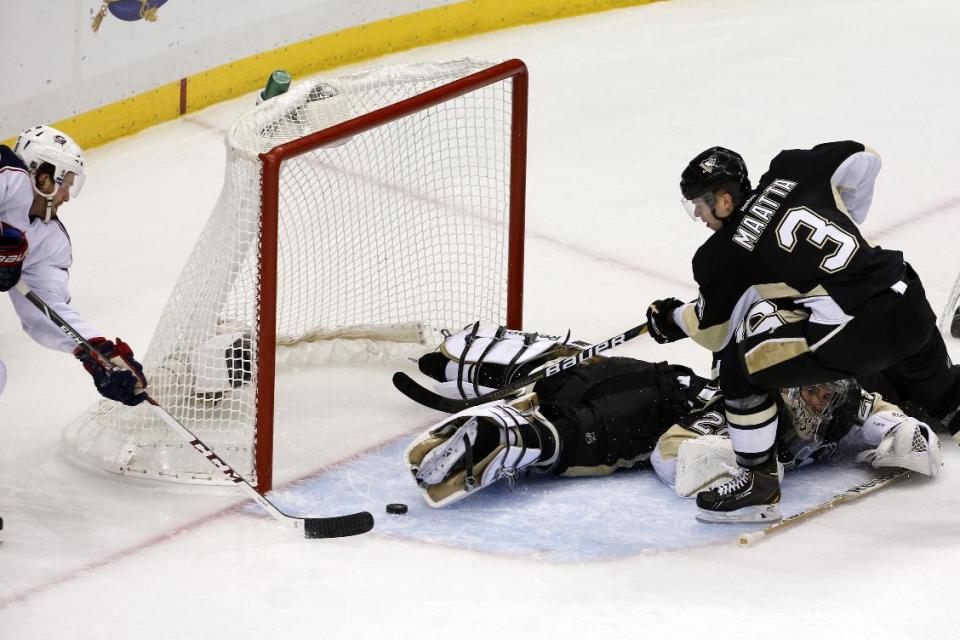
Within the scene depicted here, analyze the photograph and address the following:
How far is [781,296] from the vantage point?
380 cm

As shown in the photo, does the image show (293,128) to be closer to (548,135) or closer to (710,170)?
(710,170)

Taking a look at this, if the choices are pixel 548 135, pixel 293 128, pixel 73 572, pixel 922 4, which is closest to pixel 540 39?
pixel 548 135

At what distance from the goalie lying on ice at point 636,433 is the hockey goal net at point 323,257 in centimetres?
46

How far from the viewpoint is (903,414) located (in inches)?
163

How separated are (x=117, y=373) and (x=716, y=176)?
134 cm

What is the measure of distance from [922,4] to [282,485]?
466 centimetres

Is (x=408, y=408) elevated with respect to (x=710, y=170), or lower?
lower

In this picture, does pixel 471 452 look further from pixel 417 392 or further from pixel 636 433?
pixel 417 392

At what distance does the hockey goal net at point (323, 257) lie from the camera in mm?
3990

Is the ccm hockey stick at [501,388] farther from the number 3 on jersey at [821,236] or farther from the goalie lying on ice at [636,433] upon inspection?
the number 3 on jersey at [821,236]

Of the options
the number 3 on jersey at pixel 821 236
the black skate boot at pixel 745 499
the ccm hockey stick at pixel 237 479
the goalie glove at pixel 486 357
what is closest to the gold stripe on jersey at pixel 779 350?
the number 3 on jersey at pixel 821 236

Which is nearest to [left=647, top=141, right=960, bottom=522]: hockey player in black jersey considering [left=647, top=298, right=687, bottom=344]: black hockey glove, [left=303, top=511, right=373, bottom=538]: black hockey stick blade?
[left=647, top=298, right=687, bottom=344]: black hockey glove

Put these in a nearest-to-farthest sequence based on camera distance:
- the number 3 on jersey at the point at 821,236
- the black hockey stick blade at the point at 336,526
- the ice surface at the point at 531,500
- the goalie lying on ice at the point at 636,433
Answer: the ice surface at the point at 531,500 → the number 3 on jersey at the point at 821,236 → the black hockey stick blade at the point at 336,526 → the goalie lying on ice at the point at 636,433

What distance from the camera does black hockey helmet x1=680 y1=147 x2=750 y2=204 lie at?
3.80 metres
